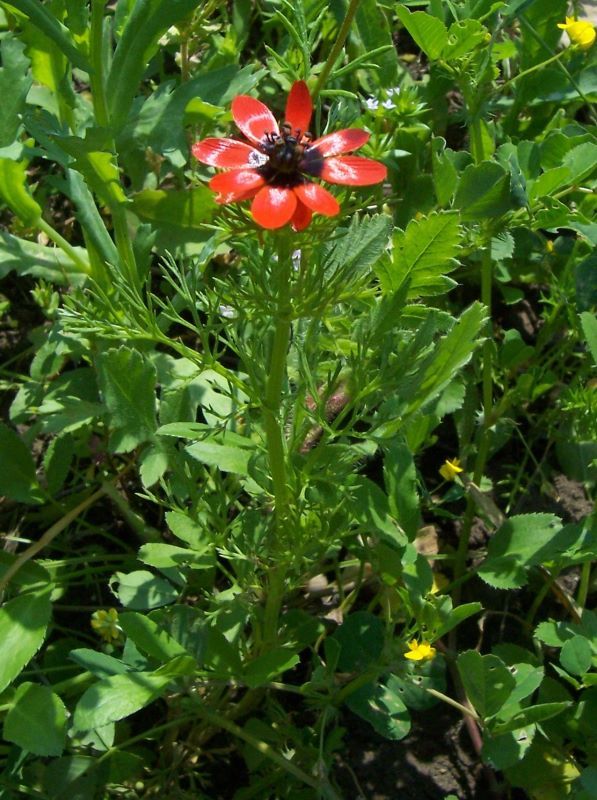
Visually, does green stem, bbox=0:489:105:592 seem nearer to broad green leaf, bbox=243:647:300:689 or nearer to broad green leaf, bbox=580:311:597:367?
broad green leaf, bbox=243:647:300:689

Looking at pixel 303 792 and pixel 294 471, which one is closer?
pixel 294 471

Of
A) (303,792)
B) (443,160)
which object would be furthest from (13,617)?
(443,160)

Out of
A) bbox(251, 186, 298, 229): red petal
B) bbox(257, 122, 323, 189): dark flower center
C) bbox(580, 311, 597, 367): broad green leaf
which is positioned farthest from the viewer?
bbox(580, 311, 597, 367): broad green leaf

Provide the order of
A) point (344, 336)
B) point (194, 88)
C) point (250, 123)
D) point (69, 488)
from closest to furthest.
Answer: point (250, 123), point (344, 336), point (194, 88), point (69, 488)

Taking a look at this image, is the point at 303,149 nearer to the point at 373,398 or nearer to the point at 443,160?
the point at 373,398

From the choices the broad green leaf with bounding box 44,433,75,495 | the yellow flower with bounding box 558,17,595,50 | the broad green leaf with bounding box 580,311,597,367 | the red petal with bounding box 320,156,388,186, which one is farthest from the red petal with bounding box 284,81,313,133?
the yellow flower with bounding box 558,17,595,50

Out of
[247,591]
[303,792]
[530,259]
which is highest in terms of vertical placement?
[530,259]

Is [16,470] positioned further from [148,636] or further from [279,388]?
[279,388]
